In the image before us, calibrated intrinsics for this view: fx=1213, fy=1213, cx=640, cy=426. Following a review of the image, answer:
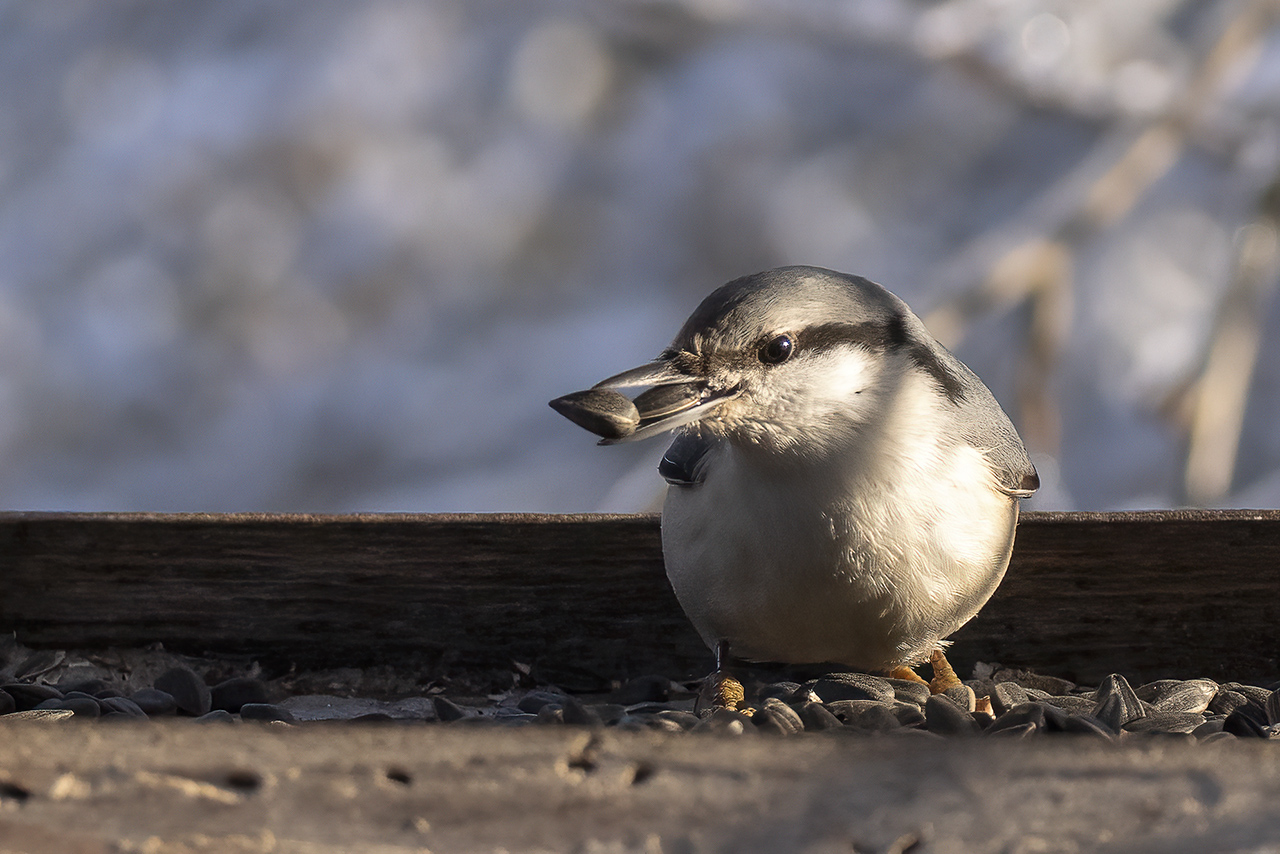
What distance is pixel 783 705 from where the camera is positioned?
953 mm

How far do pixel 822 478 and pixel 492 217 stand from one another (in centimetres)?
296

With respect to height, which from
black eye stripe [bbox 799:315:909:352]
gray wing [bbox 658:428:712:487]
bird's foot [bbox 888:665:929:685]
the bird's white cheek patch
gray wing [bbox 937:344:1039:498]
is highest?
black eye stripe [bbox 799:315:909:352]

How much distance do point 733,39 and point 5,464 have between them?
2431mm

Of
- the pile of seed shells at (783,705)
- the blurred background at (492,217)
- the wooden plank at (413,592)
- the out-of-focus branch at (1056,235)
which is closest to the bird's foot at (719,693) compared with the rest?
the pile of seed shells at (783,705)

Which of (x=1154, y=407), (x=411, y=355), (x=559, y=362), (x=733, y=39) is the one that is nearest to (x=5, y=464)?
(x=411, y=355)

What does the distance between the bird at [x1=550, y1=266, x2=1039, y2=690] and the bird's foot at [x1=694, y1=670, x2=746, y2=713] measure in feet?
0.06

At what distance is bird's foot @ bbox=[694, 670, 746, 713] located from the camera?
1.09m

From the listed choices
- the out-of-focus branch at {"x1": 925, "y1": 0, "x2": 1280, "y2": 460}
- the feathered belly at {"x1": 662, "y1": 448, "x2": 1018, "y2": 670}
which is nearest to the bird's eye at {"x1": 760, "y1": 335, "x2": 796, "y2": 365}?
the feathered belly at {"x1": 662, "y1": 448, "x2": 1018, "y2": 670}

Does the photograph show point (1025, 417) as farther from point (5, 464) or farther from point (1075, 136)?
point (5, 464)

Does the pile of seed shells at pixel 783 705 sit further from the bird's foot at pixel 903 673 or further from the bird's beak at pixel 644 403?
the bird's beak at pixel 644 403

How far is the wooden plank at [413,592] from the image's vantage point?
1253 millimetres

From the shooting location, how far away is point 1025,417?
2797 millimetres

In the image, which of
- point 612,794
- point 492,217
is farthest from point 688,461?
point 492,217

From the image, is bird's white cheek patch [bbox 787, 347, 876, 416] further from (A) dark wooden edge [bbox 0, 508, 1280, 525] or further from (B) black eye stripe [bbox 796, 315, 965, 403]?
(A) dark wooden edge [bbox 0, 508, 1280, 525]
